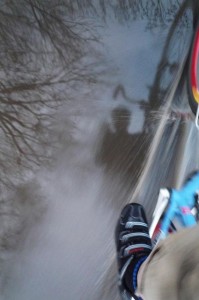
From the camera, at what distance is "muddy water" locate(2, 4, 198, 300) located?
1.40m

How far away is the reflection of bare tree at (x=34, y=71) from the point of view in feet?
4.85

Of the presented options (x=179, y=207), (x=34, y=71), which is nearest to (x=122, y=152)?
(x=179, y=207)

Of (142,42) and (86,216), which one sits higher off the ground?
(142,42)

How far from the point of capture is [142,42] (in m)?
1.77

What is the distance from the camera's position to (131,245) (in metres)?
1.33

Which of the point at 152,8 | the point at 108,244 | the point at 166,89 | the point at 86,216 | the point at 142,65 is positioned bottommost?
the point at 108,244

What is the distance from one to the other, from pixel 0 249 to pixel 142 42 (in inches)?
40.8

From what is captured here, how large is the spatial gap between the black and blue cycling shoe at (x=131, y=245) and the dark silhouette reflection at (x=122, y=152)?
11cm

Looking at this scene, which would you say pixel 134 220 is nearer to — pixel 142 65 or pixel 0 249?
pixel 0 249

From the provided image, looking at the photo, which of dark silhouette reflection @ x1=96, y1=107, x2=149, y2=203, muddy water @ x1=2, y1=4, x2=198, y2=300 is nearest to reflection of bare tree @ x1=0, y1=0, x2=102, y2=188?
muddy water @ x1=2, y1=4, x2=198, y2=300

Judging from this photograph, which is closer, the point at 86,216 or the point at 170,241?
the point at 170,241

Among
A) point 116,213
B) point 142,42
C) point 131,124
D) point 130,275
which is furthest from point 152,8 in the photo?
point 130,275

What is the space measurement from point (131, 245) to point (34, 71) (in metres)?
0.76

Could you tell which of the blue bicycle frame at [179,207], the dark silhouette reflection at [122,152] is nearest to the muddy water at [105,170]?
the dark silhouette reflection at [122,152]
